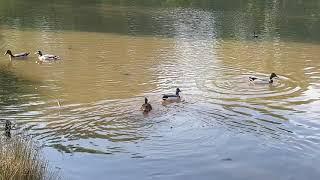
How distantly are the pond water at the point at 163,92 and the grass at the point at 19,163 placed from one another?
139cm

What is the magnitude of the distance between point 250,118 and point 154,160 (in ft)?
14.4

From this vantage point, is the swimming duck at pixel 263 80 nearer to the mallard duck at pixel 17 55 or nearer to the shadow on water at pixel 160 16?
the mallard duck at pixel 17 55

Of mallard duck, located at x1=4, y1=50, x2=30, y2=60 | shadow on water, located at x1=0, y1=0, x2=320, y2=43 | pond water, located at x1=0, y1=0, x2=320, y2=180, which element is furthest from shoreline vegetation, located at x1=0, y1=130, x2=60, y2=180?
shadow on water, located at x1=0, y1=0, x2=320, y2=43

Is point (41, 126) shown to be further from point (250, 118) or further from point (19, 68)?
point (19, 68)

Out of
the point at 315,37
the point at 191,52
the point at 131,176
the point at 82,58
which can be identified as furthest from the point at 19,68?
the point at 315,37

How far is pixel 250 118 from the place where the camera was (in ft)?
50.4

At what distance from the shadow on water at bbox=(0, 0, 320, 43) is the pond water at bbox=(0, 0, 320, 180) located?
0.30 metres

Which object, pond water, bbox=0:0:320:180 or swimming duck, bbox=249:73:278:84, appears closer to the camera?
pond water, bbox=0:0:320:180

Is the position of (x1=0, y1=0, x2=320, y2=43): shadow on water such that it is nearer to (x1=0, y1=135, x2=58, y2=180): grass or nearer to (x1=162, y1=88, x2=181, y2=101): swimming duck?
(x1=162, y1=88, x2=181, y2=101): swimming duck

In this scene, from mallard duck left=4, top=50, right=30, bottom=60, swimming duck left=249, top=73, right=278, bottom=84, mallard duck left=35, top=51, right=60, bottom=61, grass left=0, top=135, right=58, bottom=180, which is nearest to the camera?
grass left=0, top=135, right=58, bottom=180

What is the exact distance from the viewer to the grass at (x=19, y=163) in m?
8.84

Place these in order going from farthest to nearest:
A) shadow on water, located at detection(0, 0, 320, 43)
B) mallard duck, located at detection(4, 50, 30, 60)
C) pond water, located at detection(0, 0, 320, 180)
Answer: shadow on water, located at detection(0, 0, 320, 43) < mallard duck, located at detection(4, 50, 30, 60) < pond water, located at detection(0, 0, 320, 180)

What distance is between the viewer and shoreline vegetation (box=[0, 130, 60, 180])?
8836 mm

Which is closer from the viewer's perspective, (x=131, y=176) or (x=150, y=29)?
(x=131, y=176)
